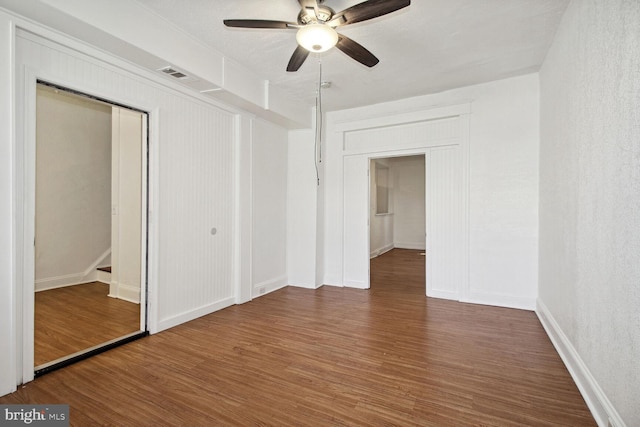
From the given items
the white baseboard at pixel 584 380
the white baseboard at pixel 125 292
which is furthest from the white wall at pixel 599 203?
the white baseboard at pixel 125 292

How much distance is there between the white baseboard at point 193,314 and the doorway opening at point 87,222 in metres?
0.22

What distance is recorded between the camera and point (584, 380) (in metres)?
2.13

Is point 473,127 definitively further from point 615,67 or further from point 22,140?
point 22,140

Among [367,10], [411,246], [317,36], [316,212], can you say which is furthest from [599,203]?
[411,246]

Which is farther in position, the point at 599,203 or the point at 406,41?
the point at 406,41

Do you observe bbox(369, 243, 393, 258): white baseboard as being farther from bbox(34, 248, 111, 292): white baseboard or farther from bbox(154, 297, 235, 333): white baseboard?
bbox(34, 248, 111, 292): white baseboard

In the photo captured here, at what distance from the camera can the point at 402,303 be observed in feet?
14.1

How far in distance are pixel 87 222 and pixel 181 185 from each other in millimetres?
3140

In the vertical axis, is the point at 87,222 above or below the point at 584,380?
above

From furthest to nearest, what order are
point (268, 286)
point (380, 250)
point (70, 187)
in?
point (380, 250) < point (70, 187) < point (268, 286)

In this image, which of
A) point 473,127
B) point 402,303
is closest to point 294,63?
point 473,127

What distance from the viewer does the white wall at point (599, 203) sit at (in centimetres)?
153

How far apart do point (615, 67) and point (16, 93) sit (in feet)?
12.7

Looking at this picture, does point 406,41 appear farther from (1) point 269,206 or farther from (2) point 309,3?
(1) point 269,206
